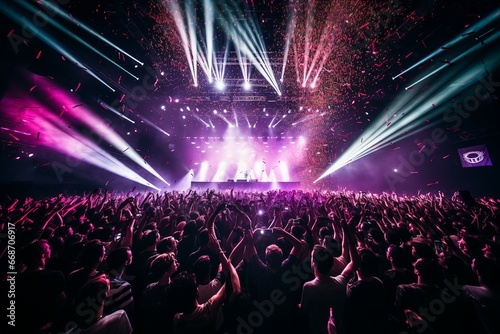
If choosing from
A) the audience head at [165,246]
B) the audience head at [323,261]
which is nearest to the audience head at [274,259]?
the audience head at [323,261]

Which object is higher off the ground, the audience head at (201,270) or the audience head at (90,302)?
the audience head at (201,270)

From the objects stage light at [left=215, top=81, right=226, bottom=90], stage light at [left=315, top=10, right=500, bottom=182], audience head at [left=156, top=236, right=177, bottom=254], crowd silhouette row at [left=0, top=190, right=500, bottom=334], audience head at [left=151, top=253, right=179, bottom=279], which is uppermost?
stage light at [left=215, top=81, right=226, bottom=90]

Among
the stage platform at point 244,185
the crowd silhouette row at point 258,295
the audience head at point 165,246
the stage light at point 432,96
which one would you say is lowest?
the crowd silhouette row at point 258,295

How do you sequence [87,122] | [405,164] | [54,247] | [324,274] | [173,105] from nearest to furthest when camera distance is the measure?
[324,274] → [54,247] → [87,122] → [405,164] → [173,105]

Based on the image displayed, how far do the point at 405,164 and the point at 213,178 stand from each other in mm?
19416

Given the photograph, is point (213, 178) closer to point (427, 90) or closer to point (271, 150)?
point (271, 150)

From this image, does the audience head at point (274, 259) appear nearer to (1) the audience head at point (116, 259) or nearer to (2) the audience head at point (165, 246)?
(2) the audience head at point (165, 246)

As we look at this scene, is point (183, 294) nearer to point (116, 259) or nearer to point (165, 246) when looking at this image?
point (116, 259)

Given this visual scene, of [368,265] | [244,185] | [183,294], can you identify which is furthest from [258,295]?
[244,185]

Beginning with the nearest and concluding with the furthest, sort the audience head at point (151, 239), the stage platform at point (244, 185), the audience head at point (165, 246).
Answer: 1. the audience head at point (165, 246)
2. the audience head at point (151, 239)
3. the stage platform at point (244, 185)

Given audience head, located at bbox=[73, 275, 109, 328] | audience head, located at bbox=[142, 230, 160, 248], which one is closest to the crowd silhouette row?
audience head, located at bbox=[73, 275, 109, 328]

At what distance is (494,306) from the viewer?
190cm

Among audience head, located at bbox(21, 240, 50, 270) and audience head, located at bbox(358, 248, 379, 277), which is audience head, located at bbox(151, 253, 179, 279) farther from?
audience head, located at bbox(358, 248, 379, 277)

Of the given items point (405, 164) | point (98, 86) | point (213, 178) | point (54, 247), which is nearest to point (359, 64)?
point (405, 164)
